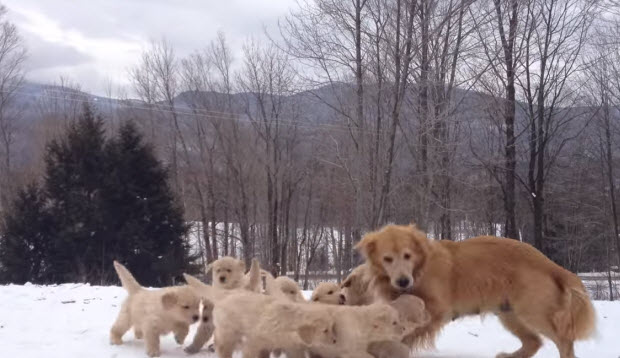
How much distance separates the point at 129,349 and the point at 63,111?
35891 millimetres

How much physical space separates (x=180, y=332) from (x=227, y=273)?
0.93 m

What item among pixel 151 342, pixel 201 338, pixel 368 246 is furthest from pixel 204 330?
pixel 368 246

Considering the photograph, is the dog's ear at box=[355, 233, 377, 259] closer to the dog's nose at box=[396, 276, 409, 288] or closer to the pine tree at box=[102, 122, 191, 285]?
the dog's nose at box=[396, 276, 409, 288]

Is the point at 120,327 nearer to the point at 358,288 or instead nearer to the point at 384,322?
the point at 358,288

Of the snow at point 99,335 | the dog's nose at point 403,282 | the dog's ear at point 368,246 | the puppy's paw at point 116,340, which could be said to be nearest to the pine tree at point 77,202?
the snow at point 99,335

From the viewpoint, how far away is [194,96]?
3359 centimetres

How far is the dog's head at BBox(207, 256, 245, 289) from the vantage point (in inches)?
256

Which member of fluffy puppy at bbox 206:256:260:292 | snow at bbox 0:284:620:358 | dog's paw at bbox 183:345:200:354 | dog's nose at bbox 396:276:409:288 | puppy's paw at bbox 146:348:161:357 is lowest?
snow at bbox 0:284:620:358

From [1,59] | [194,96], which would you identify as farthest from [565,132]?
[1,59]

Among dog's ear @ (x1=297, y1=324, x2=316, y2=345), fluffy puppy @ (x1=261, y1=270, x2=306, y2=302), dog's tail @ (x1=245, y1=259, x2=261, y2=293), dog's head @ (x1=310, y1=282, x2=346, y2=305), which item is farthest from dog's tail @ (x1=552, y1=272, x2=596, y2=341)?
dog's tail @ (x1=245, y1=259, x2=261, y2=293)

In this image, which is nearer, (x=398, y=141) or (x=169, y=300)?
(x=169, y=300)

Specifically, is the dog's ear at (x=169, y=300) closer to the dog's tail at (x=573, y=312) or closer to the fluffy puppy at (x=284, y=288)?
the fluffy puppy at (x=284, y=288)

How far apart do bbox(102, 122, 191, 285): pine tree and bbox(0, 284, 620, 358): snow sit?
1166cm

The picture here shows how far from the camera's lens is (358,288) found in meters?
5.69
